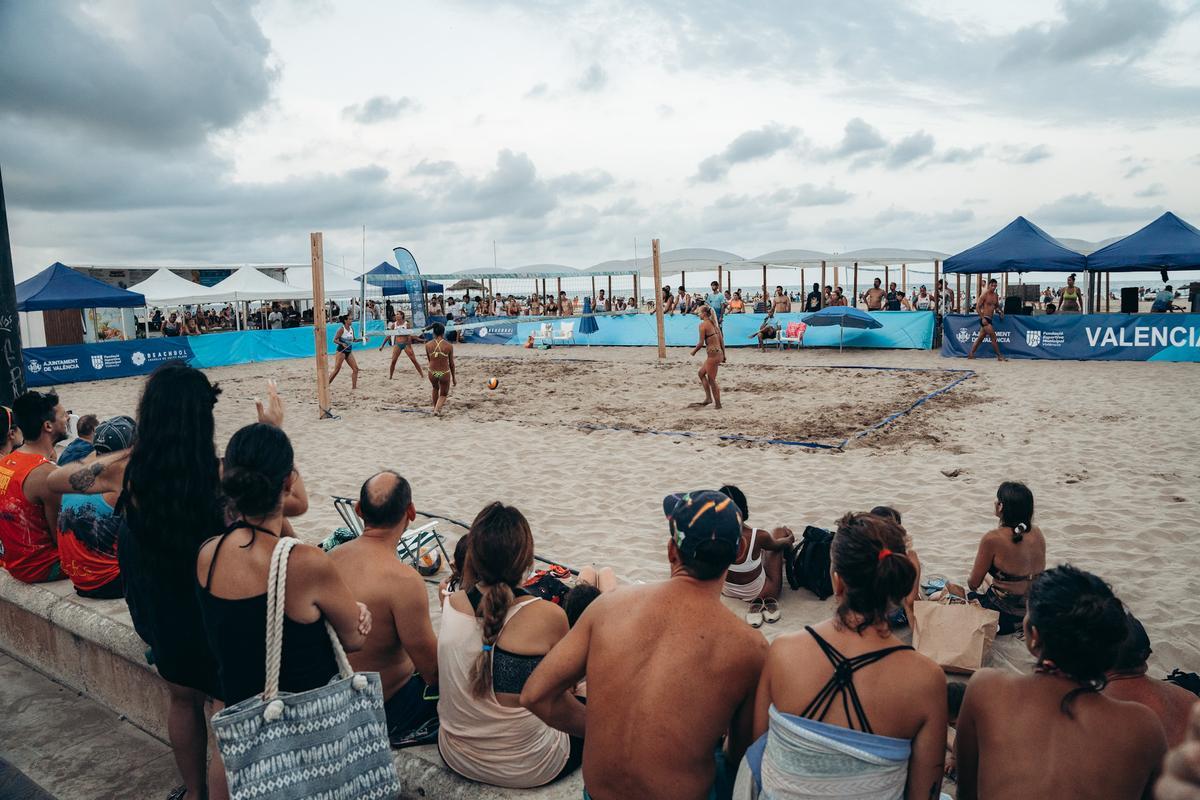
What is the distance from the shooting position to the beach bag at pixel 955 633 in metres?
3.40

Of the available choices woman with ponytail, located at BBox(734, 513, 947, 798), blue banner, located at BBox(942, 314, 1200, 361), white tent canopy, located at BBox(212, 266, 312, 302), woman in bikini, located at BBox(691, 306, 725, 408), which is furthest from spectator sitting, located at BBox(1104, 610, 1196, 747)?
white tent canopy, located at BBox(212, 266, 312, 302)

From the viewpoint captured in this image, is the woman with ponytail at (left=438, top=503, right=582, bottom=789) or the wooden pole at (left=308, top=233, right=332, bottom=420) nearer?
the woman with ponytail at (left=438, top=503, right=582, bottom=789)

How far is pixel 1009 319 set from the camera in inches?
614

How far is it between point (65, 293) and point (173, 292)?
6403 millimetres

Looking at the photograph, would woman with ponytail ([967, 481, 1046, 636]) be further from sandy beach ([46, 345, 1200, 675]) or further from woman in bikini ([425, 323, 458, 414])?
woman in bikini ([425, 323, 458, 414])

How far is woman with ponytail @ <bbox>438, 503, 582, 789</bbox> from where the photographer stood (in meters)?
2.23

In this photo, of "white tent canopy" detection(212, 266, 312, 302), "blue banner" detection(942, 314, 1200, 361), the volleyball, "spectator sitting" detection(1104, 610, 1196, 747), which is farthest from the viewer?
"white tent canopy" detection(212, 266, 312, 302)

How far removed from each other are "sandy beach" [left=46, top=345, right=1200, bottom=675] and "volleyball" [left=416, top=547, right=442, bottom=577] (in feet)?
2.52

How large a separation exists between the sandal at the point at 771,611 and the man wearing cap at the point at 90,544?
3.28m

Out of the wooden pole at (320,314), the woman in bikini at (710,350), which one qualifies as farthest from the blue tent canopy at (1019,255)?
the wooden pole at (320,314)

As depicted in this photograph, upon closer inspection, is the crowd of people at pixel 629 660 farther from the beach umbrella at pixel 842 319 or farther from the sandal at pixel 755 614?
the beach umbrella at pixel 842 319

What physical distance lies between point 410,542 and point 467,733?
2330mm

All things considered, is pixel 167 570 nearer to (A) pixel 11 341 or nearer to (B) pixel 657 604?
(B) pixel 657 604

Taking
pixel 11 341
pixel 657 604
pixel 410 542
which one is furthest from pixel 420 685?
pixel 11 341
